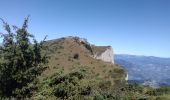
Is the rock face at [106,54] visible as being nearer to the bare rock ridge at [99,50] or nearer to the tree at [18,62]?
→ the bare rock ridge at [99,50]

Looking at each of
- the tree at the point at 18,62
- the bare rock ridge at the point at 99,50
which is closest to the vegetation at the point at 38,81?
the tree at the point at 18,62

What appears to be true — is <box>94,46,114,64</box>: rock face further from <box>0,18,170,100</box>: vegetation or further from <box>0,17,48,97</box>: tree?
<box>0,17,48,97</box>: tree

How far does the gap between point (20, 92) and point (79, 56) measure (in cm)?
7031

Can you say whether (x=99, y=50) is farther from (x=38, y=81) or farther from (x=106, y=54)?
(x=38, y=81)

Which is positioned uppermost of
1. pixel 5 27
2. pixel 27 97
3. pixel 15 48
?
pixel 5 27

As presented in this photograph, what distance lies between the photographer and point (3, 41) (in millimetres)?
26719

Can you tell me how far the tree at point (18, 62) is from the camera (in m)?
25.4

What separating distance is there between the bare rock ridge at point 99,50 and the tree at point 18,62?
82.8 meters

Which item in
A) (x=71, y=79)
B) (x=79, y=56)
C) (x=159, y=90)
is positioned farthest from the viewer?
(x=79, y=56)

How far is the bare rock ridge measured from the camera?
112 m

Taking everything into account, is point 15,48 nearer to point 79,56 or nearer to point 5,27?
point 5,27

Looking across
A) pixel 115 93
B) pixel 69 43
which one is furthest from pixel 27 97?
pixel 69 43

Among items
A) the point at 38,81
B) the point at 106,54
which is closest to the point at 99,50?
the point at 106,54

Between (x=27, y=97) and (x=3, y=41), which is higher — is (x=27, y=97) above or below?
below
